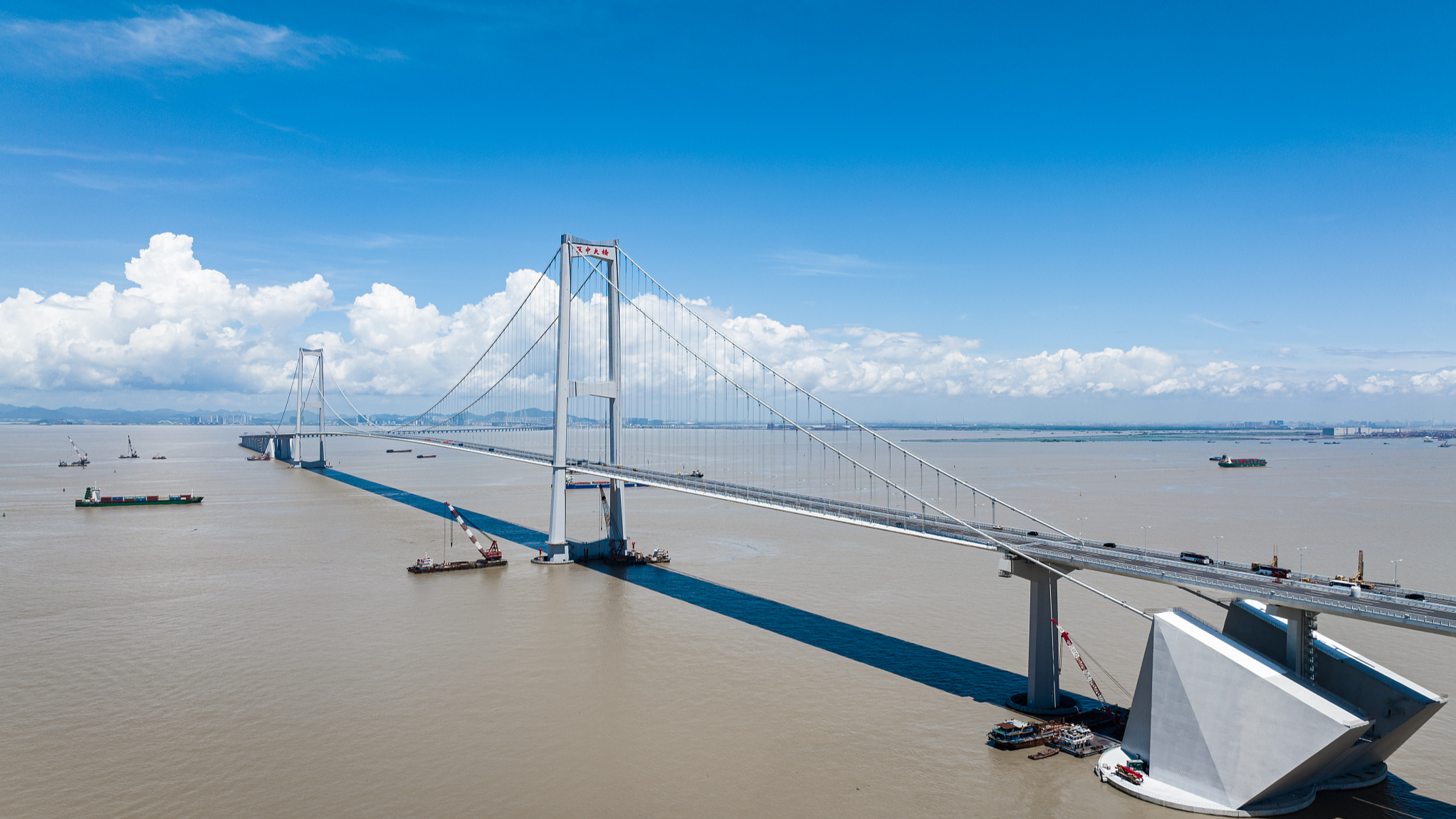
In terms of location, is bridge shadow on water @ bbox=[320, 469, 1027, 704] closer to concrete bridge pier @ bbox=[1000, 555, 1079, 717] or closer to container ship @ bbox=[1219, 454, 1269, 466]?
concrete bridge pier @ bbox=[1000, 555, 1079, 717]

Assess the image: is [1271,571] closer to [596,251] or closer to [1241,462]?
[596,251]

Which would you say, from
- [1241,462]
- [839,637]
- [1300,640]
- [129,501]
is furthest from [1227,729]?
[1241,462]

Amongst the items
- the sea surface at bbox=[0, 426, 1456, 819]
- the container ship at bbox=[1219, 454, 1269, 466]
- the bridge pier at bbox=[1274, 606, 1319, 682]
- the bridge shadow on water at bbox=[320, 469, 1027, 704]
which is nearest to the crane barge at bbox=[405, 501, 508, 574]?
the sea surface at bbox=[0, 426, 1456, 819]

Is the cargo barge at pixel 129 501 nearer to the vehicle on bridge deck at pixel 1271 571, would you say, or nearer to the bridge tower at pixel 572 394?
the bridge tower at pixel 572 394

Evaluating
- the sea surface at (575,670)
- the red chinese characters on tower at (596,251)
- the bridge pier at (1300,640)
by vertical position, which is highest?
the red chinese characters on tower at (596,251)

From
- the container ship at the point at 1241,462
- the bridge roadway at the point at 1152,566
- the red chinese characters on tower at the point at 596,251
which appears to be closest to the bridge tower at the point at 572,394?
the red chinese characters on tower at the point at 596,251

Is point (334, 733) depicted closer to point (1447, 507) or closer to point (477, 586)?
point (477, 586)
